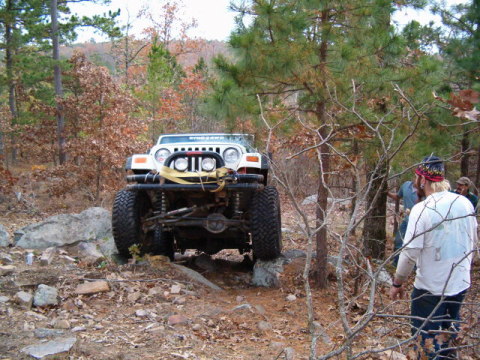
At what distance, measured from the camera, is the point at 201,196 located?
579cm

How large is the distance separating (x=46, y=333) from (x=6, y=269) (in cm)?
188

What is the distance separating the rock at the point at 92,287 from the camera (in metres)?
4.67

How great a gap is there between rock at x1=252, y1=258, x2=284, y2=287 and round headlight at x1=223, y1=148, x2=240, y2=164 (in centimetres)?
136

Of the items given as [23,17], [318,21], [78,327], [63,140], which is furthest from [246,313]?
[23,17]

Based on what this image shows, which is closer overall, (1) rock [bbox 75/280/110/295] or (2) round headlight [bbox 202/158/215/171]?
(1) rock [bbox 75/280/110/295]

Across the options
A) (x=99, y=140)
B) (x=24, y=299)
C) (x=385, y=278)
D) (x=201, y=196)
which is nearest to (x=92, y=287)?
(x=24, y=299)

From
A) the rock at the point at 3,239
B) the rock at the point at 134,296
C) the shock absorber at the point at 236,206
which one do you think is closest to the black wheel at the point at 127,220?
the rock at the point at 134,296

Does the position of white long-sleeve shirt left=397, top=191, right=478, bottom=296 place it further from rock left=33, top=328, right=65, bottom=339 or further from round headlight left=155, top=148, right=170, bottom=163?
round headlight left=155, top=148, right=170, bottom=163

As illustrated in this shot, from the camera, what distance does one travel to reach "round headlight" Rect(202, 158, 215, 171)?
18.2ft

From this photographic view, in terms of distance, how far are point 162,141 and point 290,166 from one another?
29.7 ft

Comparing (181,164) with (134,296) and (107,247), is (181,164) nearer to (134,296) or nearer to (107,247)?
(134,296)

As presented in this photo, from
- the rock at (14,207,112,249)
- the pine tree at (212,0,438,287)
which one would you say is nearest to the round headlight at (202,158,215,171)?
the pine tree at (212,0,438,287)

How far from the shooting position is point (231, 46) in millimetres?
5301

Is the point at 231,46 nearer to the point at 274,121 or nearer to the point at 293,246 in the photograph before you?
the point at 274,121
